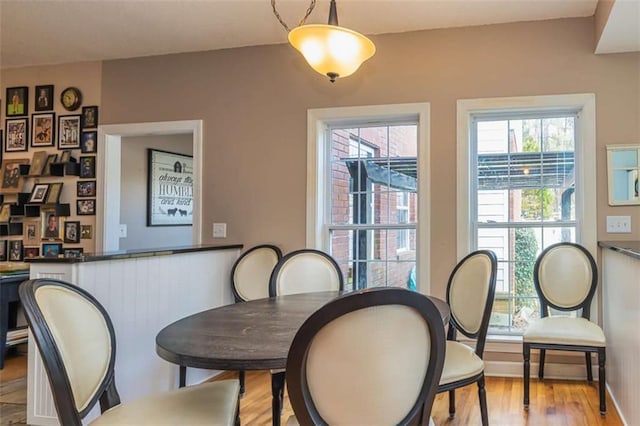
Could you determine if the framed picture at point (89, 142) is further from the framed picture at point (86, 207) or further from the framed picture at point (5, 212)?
the framed picture at point (5, 212)

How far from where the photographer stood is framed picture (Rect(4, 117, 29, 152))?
4484mm

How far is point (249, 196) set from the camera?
3.94 m

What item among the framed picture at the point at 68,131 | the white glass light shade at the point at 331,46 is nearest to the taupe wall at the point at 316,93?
the framed picture at the point at 68,131

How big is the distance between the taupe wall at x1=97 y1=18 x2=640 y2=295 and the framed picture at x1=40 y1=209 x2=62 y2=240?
105cm

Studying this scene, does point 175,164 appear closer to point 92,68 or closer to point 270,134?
point 92,68

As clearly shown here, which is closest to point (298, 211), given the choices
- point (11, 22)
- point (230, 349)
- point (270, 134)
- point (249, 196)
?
point (249, 196)

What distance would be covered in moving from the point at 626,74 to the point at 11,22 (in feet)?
14.7

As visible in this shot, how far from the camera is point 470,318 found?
2393 mm

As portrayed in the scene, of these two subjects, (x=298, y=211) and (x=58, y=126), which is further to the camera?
(x=58, y=126)

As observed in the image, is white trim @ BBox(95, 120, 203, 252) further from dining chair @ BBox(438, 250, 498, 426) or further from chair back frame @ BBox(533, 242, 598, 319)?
chair back frame @ BBox(533, 242, 598, 319)

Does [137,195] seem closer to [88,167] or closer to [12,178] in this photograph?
[88,167]

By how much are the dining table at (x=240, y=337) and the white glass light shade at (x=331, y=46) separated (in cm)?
120

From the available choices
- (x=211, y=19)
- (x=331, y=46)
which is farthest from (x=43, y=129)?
(x=331, y=46)

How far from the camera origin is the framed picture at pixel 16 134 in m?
4.48
